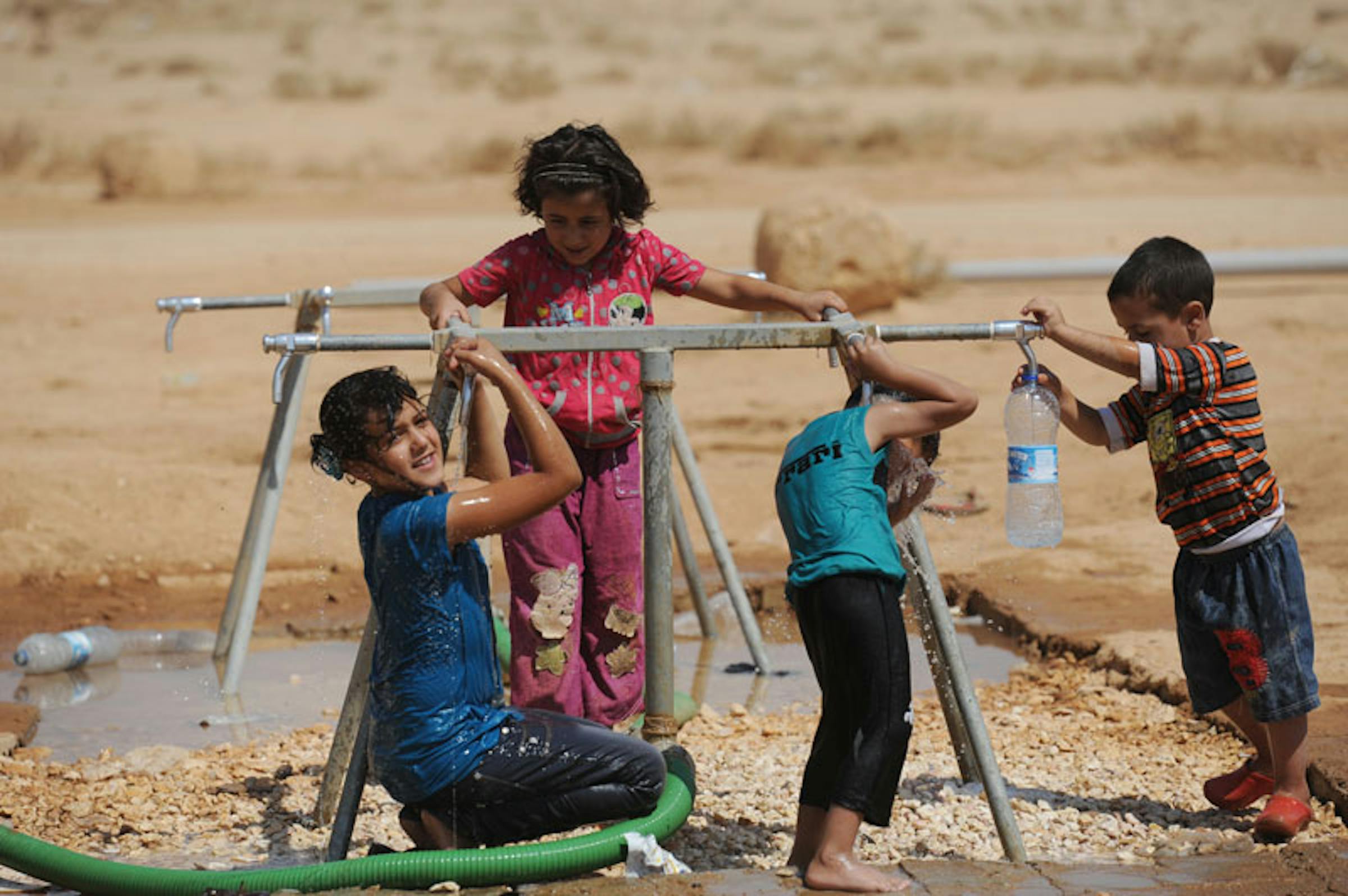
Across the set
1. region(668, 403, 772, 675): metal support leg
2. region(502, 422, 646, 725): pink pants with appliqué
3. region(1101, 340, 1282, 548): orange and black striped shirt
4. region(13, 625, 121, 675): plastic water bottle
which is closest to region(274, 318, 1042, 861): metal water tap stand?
region(1101, 340, 1282, 548): orange and black striped shirt

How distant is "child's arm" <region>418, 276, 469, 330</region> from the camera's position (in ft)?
14.3

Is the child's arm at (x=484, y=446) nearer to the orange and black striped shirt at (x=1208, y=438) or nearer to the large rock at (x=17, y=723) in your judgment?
the orange and black striped shirt at (x=1208, y=438)

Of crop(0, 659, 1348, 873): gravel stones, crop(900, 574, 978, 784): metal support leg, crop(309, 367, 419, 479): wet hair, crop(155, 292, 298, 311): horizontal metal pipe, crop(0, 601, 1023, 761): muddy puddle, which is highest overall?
crop(155, 292, 298, 311): horizontal metal pipe

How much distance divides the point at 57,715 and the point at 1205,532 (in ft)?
13.6

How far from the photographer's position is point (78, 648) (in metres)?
7.00

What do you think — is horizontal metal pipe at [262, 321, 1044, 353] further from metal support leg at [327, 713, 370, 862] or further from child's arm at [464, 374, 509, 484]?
metal support leg at [327, 713, 370, 862]

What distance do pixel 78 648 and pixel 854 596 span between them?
418 centimetres

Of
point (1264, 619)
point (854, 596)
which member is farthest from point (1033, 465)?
point (1264, 619)

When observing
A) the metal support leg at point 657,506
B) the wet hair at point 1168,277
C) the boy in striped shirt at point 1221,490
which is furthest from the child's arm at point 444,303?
the wet hair at point 1168,277

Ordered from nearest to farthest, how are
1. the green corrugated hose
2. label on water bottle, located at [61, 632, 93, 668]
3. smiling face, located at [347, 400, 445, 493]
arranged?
1. the green corrugated hose
2. smiling face, located at [347, 400, 445, 493]
3. label on water bottle, located at [61, 632, 93, 668]

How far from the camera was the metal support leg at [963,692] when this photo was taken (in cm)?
409

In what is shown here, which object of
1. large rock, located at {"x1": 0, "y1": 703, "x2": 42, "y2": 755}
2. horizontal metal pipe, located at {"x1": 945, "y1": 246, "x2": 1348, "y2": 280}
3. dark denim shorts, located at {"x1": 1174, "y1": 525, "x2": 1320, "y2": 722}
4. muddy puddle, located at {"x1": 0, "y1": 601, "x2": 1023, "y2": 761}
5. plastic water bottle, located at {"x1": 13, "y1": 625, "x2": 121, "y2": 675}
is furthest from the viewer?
horizontal metal pipe, located at {"x1": 945, "y1": 246, "x2": 1348, "y2": 280}

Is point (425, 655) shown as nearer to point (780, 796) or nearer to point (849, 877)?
point (849, 877)

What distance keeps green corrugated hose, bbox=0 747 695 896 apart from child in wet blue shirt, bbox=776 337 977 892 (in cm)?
40
